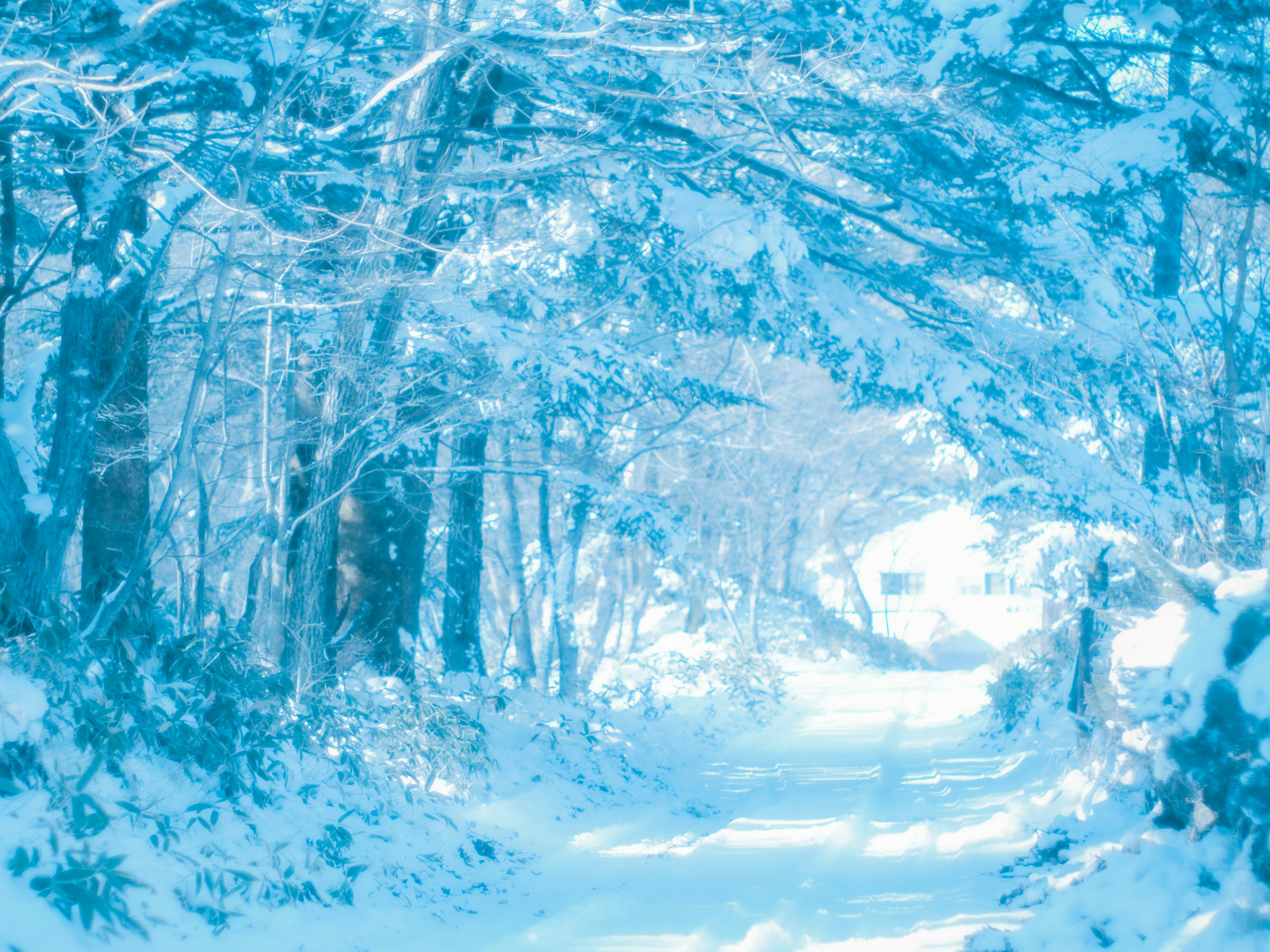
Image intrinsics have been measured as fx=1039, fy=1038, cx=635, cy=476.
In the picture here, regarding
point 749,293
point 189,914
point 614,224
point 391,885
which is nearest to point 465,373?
point 614,224

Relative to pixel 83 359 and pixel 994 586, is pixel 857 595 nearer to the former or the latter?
pixel 994 586

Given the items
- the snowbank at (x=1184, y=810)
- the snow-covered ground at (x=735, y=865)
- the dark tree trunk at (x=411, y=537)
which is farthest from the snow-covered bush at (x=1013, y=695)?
the snowbank at (x=1184, y=810)

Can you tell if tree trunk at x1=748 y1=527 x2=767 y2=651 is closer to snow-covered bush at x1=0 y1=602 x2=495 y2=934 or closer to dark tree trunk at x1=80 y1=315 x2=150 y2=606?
dark tree trunk at x1=80 y1=315 x2=150 y2=606

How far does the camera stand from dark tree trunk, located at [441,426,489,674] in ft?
42.8

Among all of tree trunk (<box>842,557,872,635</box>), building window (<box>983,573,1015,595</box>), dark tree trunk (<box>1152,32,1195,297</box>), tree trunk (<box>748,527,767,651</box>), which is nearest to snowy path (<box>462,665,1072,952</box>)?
dark tree trunk (<box>1152,32,1195,297</box>)

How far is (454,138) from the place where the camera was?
8.93m

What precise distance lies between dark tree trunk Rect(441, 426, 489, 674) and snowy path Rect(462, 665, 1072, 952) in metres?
3.24

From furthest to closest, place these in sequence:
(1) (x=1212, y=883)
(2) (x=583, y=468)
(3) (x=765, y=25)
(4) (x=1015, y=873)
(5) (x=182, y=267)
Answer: (2) (x=583, y=468) < (5) (x=182, y=267) < (3) (x=765, y=25) < (4) (x=1015, y=873) < (1) (x=1212, y=883)

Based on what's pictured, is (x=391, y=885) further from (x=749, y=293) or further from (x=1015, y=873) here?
(x=749, y=293)

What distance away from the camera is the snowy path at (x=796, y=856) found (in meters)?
5.73

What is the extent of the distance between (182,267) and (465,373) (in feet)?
8.56

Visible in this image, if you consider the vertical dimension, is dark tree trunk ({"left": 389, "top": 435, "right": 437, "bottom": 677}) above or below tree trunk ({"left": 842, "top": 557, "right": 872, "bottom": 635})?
above

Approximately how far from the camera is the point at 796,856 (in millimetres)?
7496

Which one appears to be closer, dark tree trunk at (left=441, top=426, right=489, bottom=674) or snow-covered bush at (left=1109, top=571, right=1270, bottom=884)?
snow-covered bush at (left=1109, top=571, right=1270, bottom=884)
